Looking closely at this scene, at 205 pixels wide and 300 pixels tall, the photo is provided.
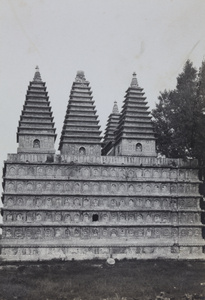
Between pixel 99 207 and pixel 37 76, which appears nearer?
pixel 99 207

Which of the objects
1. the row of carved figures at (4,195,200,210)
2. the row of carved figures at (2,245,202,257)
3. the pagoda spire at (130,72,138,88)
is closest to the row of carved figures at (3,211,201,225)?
the row of carved figures at (4,195,200,210)

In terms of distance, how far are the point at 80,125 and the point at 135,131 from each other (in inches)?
155

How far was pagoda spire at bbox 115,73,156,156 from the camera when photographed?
33.2 meters

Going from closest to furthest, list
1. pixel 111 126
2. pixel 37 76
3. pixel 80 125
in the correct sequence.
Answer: pixel 80 125 → pixel 37 76 → pixel 111 126

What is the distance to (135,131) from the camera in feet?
110

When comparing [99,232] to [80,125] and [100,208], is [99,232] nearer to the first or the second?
[100,208]

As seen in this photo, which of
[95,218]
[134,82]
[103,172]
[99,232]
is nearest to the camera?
[99,232]

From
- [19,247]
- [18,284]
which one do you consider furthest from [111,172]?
[18,284]

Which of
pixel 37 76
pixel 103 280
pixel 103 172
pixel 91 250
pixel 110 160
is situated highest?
pixel 37 76

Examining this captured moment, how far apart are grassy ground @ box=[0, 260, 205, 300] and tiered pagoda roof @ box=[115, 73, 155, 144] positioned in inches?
352

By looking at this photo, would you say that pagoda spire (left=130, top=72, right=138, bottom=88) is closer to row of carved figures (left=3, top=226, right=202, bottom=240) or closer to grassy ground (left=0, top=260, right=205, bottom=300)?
row of carved figures (left=3, top=226, right=202, bottom=240)

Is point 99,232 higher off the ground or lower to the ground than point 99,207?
lower

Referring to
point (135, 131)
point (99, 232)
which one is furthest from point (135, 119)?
point (99, 232)

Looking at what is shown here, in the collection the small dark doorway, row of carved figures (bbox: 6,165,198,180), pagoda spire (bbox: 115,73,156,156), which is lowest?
the small dark doorway
